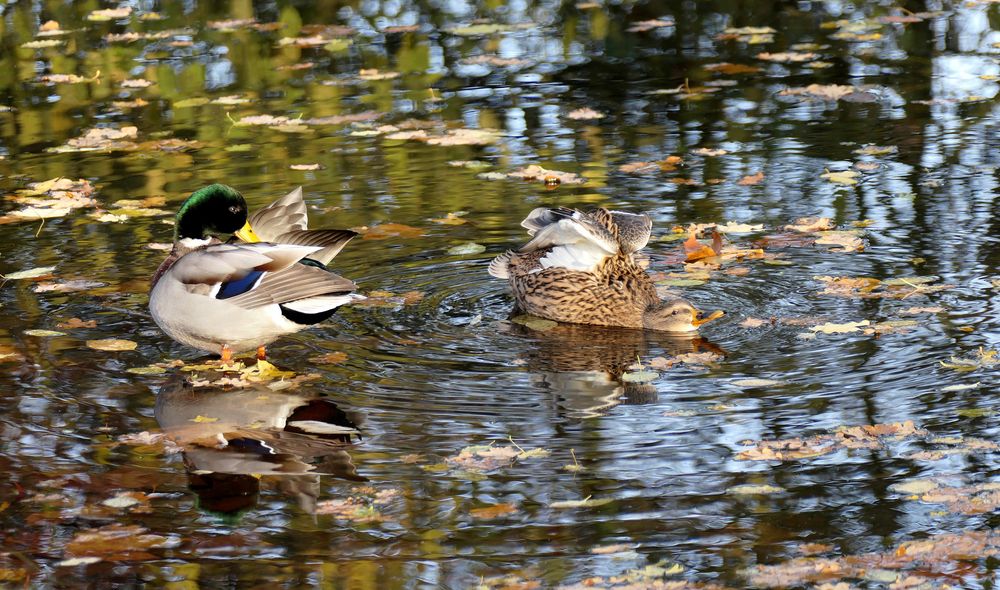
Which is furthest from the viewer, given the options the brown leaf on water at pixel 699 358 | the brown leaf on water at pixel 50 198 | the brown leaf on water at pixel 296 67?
the brown leaf on water at pixel 296 67

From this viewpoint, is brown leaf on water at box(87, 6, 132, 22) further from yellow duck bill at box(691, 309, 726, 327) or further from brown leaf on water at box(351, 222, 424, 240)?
yellow duck bill at box(691, 309, 726, 327)

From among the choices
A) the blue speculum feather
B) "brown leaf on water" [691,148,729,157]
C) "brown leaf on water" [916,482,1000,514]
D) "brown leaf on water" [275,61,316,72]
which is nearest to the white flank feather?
the blue speculum feather

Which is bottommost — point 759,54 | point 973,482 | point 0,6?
point 973,482

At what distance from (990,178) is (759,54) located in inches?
141

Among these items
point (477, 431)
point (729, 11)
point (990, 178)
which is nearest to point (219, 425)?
point (477, 431)

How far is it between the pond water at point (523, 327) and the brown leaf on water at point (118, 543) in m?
0.01

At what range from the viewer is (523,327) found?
6957mm

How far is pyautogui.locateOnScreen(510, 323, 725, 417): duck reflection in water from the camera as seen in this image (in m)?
5.72

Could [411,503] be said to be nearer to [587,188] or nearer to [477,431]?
[477,431]

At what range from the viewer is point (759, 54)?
11625 millimetres

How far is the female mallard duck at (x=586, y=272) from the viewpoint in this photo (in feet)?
22.3

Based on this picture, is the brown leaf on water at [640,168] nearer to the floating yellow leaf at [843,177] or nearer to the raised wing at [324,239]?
the floating yellow leaf at [843,177]

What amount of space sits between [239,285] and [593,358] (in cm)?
152

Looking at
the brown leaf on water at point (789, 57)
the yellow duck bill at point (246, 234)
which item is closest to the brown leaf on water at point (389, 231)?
the yellow duck bill at point (246, 234)
